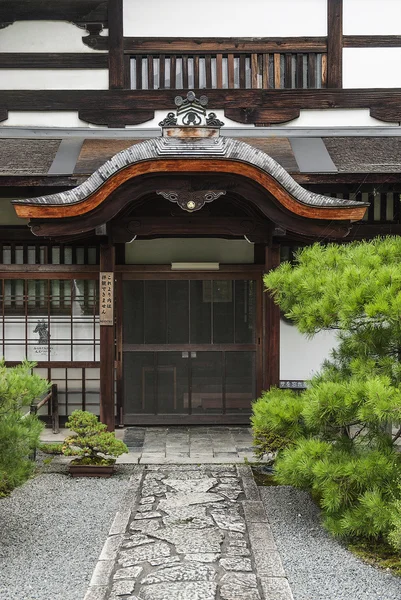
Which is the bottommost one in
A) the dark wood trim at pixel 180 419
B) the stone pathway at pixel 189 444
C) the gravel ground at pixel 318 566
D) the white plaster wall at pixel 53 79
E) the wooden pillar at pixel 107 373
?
the gravel ground at pixel 318 566

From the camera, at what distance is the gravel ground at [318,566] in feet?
15.6

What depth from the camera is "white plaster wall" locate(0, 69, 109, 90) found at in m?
10.0

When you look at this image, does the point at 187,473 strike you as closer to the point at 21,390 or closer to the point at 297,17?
the point at 21,390

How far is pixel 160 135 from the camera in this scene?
384 inches

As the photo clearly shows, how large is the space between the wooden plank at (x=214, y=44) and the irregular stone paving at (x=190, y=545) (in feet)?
21.1

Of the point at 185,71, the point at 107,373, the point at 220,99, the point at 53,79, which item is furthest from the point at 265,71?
the point at 107,373

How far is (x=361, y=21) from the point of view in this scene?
10070 mm

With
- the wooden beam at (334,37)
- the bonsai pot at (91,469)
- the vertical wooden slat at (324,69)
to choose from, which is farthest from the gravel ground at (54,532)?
the wooden beam at (334,37)

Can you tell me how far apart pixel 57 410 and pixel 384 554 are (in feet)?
18.6

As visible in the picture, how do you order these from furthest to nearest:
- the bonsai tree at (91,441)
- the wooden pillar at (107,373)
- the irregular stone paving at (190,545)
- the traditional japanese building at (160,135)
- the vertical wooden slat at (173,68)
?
1. the vertical wooden slat at (173,68)
2. the traditional japanese building at (160,135)
3. the wooden pillar at (107,373)
4. the bonsai tree at (91,441)
5. the irregular stone paving at (190,545)

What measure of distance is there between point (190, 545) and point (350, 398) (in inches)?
73.8

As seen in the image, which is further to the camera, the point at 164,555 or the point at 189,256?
the point at 189,256

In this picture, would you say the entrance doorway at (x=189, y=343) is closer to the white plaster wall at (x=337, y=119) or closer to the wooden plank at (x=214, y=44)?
the white plaster wall at (x=337, y=119)

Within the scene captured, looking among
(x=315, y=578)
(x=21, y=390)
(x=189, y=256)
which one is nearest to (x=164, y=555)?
(x=315, y=578)
